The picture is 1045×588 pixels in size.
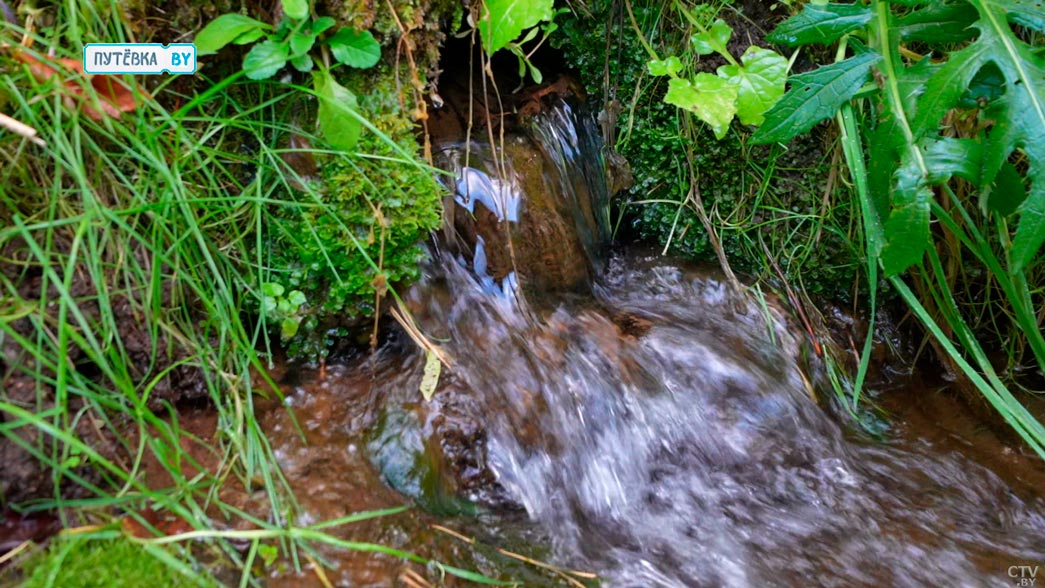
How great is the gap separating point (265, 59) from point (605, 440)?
1.26m

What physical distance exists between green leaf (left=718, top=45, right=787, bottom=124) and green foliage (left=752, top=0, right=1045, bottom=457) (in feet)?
0.65

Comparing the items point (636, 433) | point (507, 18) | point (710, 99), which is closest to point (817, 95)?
point (710, 99)

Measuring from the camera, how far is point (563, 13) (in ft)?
8.51

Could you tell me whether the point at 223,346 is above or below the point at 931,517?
above

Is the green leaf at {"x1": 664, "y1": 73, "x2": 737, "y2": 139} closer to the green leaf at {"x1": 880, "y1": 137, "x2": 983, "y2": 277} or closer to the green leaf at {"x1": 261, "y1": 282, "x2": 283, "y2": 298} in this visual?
the green leaf at {"x1": 880, "y1": 137, "x2": 983, "y2": 277}

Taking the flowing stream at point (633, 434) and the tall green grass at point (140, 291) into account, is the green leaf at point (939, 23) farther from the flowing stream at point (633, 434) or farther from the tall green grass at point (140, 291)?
the tall green grass at point (140, 291)

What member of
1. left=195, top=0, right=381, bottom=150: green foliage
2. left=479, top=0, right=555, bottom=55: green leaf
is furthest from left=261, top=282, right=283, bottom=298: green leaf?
left=479, top=0, right=555, bottom=55: green leaf

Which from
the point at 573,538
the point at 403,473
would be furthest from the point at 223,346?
the point at 573,538

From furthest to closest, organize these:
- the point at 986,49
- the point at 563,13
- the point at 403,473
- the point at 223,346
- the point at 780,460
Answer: the point at 563,13 < the point at 780,460 < the point at 986,49 < the point at 403,473 < the point at 223,346

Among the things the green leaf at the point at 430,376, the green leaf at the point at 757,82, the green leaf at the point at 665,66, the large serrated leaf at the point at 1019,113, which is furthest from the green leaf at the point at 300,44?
the large serrated leaf at the point at 1019,113

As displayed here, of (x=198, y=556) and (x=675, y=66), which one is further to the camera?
(x=675, y=66)

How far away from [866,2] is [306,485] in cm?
207

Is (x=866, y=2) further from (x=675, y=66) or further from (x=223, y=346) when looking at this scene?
(x=223, y=346)

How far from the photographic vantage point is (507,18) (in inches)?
74.1
